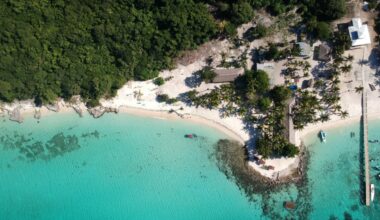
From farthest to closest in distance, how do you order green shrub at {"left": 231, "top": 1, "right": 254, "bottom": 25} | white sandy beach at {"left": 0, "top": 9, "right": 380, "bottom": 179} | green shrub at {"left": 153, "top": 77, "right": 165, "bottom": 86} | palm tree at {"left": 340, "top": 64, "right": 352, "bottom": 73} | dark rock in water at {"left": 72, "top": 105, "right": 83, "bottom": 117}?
1. dark rock in water at {"left": 72, "top": 105, "right": 83, "bottom": 117}
2. green shrub at {"left": 153, "top": 77, "right": 165, "bottom": 86}
3. white sandy beach at {"left": 0, "top": 9, "right": 380, "bottom": 179}
4. palm tree at {"left": 340, "top": 64, "right": 352, "bottom": 73}
5. green shrub at {"left": 231, "top": 1, "right": 254, "bottom": 25}

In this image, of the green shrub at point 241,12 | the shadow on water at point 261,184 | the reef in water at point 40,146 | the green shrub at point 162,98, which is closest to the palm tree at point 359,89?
the shadow on water at point 261,184

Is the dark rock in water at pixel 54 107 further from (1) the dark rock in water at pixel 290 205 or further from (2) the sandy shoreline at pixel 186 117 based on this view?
(1) the dark rock in water at pixel 290 205

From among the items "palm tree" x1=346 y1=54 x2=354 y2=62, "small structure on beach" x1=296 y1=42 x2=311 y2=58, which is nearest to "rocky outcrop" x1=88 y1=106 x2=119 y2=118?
"small structure on beach" x1=296 y1=42 x2=311 y2=58

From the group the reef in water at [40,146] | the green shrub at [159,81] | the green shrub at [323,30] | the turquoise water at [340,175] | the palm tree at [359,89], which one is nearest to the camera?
the green shrub at [323,30]

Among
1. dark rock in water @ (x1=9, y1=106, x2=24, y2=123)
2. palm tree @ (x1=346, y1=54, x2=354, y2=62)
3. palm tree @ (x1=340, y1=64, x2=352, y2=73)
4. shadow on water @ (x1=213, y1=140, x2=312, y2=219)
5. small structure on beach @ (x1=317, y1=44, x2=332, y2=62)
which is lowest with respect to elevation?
shadow on water @ (x1=213, y1=140, x2=312, y2=219)

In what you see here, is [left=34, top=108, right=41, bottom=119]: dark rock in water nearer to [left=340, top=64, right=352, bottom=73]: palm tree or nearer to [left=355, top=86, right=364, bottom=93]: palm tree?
[left=340, top=64, right=352, bottom=73]: palm tree

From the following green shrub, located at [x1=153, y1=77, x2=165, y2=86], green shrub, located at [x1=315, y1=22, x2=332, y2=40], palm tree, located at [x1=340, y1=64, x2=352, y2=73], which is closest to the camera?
green shrub, located at [x1=315, y1=22, x2=332, y2=40]
